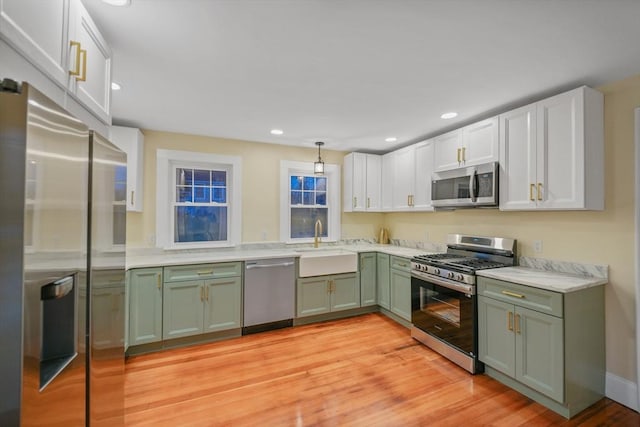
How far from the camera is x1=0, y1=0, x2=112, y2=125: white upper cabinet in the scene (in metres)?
0.94

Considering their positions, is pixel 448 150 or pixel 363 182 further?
pixel 363 182

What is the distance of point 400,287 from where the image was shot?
11.9ft

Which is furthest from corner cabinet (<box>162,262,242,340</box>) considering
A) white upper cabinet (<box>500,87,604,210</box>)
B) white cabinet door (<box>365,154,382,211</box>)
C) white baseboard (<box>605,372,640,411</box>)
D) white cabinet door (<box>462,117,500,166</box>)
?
white baseboard (<box>605,372,640,411</box>)

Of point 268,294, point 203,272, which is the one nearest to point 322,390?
point 268,294

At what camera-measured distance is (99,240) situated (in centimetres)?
108

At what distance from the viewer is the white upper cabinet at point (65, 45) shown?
94cm

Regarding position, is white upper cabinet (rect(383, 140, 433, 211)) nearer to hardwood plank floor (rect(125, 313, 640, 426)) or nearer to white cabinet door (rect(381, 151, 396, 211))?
white cabinet door (rect(381, 151, 396, 211))

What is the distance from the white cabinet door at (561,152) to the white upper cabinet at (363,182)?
2.28m

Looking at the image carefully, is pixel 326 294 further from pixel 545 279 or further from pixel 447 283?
pixel 545 279

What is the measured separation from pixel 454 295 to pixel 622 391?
1.28 m

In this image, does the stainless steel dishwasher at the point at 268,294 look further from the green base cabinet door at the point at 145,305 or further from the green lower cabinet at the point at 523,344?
the green lower cabinet at the point at 523,344

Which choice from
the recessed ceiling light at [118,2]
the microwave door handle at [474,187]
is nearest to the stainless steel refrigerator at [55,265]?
the recessed ceiling light at [118,2]

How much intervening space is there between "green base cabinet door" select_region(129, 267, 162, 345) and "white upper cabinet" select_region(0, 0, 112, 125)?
5.67ft

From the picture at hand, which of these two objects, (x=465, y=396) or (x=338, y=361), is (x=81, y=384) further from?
(x=465, y=396)
